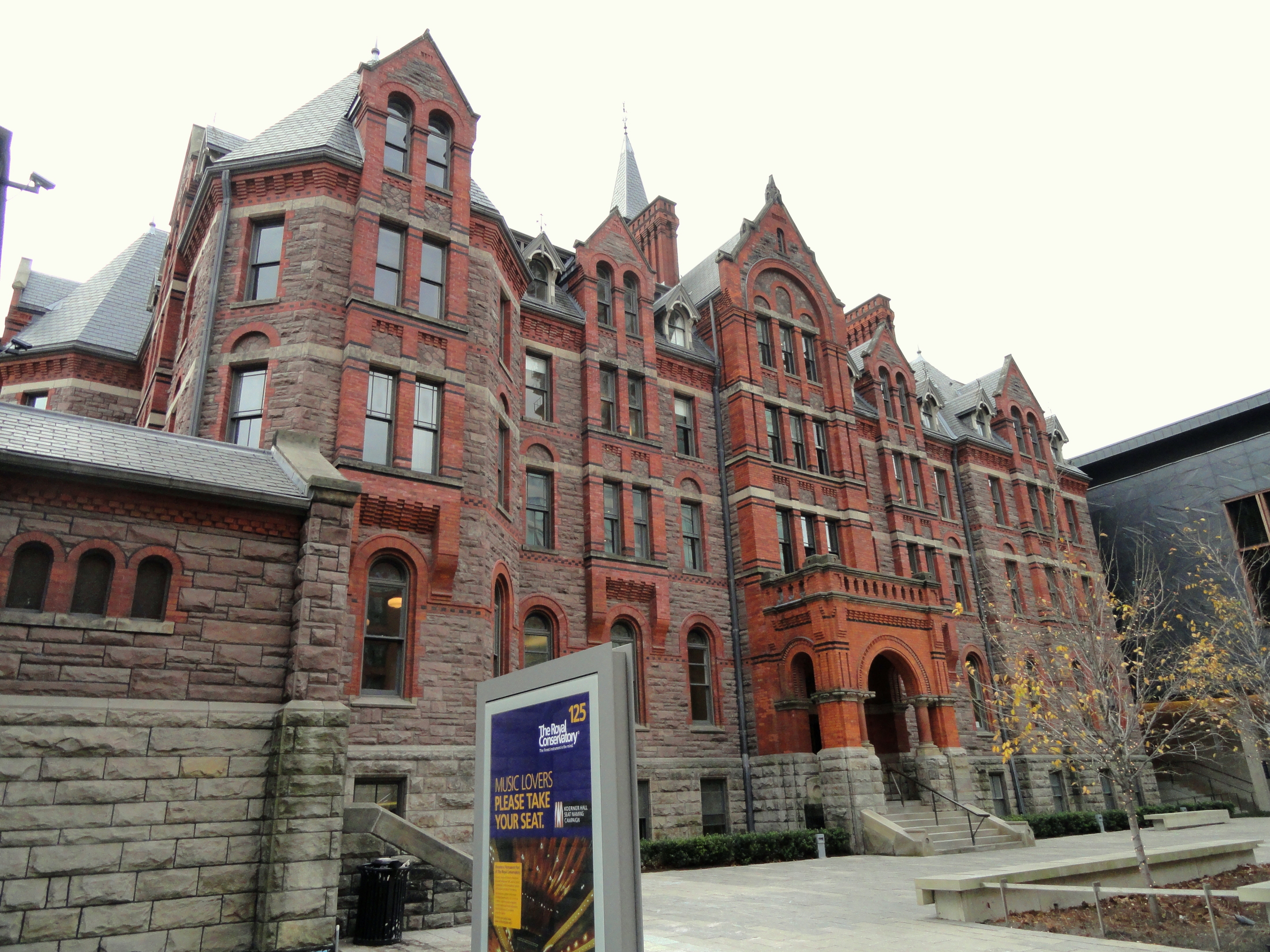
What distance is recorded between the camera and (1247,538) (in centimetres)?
3744

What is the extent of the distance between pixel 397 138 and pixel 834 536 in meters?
18.2

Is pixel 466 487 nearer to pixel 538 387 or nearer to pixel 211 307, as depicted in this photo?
pixel 538 387

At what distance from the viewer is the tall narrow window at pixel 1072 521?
39281 mm

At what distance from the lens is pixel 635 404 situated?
86.2ft

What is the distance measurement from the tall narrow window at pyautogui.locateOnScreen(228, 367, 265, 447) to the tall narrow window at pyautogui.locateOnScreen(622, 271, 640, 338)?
11740 millimetres

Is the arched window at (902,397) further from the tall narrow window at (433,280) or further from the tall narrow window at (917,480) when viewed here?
the tall narrow window at (433,280)

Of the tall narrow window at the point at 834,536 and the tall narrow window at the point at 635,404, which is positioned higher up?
the tall narrow window at the point at 635,404

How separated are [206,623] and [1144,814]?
3242cm

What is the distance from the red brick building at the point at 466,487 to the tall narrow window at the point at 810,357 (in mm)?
130

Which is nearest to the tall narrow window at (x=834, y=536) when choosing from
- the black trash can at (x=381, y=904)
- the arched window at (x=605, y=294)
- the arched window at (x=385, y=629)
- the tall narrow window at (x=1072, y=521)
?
the arched window at (x=605, y=294)

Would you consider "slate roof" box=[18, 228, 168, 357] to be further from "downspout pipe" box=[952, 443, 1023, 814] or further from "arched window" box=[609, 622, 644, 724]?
"downspout pipe" box=[952, 443, 1023, 814]

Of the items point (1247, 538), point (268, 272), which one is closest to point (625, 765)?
point (268, 272)

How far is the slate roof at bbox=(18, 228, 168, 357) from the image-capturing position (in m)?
25.4

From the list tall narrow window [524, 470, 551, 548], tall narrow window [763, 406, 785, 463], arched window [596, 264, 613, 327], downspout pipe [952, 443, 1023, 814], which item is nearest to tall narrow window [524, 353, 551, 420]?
tall narrow window [524, 470, 551, 548]
